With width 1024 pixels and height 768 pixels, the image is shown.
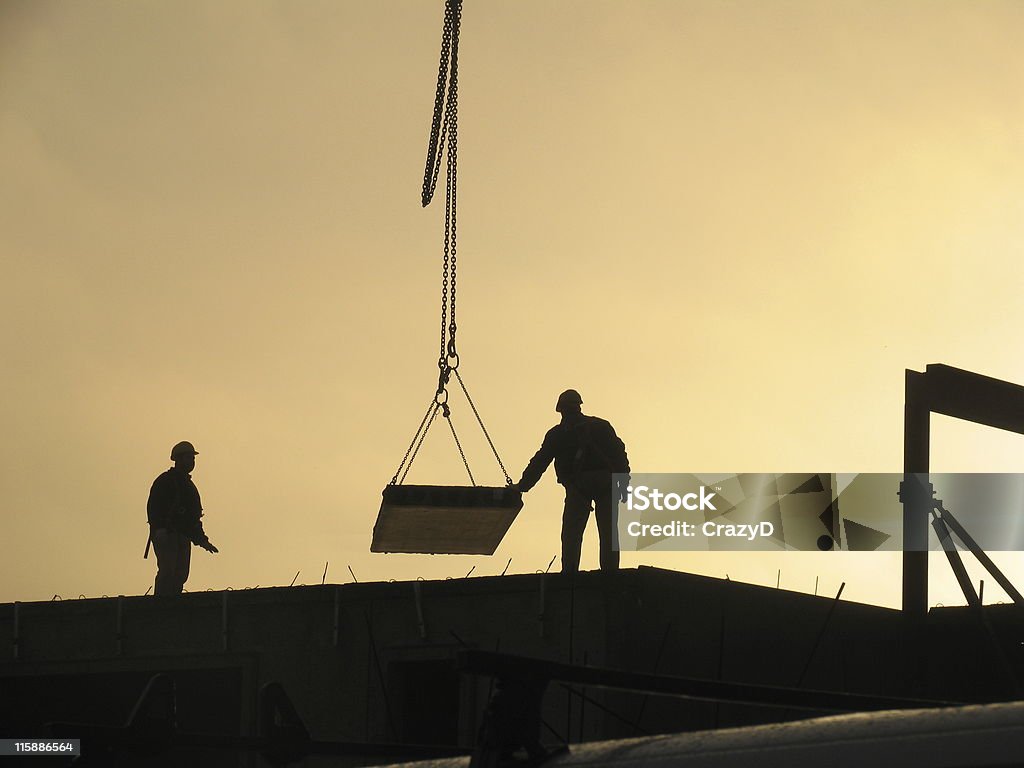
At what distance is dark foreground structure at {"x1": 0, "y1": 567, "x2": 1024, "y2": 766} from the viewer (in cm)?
1440

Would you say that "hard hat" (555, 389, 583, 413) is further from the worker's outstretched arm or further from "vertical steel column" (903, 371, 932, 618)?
"vertical steel column" (903, 371, 932, 618)

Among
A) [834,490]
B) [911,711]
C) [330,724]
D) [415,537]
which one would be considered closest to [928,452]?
[415,537]

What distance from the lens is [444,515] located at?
1530 cm

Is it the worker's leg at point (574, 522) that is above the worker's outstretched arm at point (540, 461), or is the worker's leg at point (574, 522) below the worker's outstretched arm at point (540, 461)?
below

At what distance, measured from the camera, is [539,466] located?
622 inches

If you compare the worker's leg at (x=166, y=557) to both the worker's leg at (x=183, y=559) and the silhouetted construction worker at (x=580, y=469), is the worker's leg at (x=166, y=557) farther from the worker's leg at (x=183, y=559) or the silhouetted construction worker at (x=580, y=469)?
the silhouetted construction worker at (x=580, y=469)

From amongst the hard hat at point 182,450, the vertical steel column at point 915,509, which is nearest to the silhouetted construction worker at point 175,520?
the hard hat at point 182,450

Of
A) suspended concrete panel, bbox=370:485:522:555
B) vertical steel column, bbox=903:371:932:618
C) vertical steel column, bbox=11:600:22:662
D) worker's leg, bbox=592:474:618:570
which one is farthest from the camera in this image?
vertical steel column, bbox=11:600:22:662

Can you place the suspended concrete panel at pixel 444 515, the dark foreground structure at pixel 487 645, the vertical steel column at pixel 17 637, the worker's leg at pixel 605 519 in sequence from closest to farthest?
the dark foreground structure at pixel 487 645 → the suspended concrete panel at pixel 444 515 → the worker's leg at pixel 605 519 → the vertical steel column at pixel 17 637

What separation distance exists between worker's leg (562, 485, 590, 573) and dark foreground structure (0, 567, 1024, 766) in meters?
0.72

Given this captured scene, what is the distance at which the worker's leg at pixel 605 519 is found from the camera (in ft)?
50.4

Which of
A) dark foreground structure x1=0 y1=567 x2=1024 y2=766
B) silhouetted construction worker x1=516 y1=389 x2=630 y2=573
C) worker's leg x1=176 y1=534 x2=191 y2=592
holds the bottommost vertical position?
dark foreground structure x1=0 y1=567 x2=1024 y2=766

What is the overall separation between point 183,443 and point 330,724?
13.9 feet

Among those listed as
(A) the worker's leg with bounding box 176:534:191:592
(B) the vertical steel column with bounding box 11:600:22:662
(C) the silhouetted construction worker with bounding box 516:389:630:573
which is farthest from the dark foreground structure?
(A) the worker's leg with bounding box 176:534:191:592
